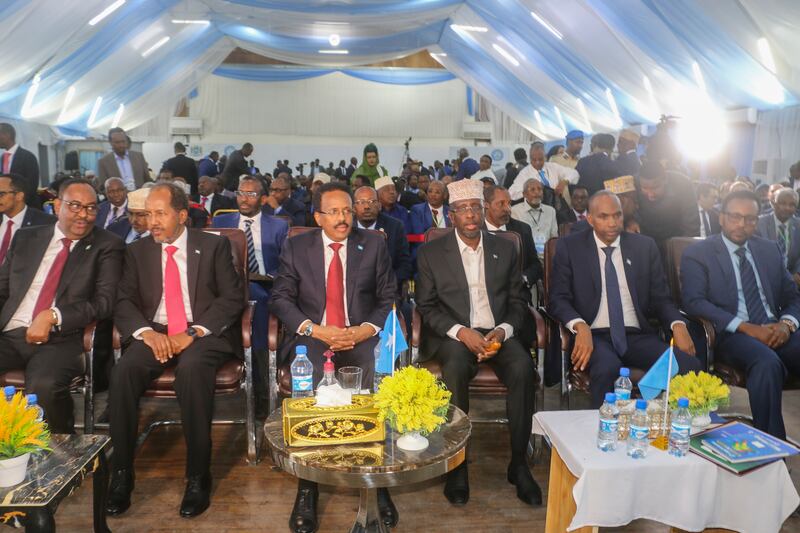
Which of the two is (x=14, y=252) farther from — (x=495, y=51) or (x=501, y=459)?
(x=495, y=51)

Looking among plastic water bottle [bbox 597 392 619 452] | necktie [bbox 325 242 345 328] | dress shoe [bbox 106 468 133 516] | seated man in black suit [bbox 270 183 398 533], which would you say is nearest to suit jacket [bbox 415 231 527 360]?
seated man in black suit [bbox 270 183 398 533]

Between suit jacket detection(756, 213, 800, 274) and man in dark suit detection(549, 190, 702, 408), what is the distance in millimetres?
1816

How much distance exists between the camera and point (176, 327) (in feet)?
11.1

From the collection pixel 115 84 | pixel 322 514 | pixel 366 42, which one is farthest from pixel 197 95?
pixel 322 514

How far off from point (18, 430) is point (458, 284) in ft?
7.12

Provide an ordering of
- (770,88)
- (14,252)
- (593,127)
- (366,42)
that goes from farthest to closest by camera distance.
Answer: (593,127) → (366,42) → (770,88) → (14,252)

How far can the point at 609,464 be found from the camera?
86.3 inches

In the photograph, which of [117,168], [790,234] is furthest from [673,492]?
[117,168]

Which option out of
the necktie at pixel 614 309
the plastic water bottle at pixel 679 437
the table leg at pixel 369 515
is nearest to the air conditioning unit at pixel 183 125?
the necktie at pixel 614 309

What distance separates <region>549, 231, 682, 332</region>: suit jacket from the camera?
142 inches

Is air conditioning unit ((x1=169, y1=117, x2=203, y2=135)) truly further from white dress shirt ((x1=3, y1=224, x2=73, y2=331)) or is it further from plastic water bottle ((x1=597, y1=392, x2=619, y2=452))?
plastic water bottle ((x1=597, y1=392, x2=619, y2=452))

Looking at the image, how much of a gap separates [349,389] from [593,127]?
39.9 ft

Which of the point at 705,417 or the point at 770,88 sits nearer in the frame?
the point at 705,417

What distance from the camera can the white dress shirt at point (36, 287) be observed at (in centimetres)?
338
